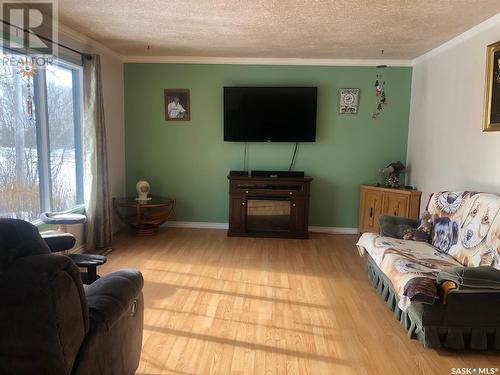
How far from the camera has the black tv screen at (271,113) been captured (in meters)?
5.07

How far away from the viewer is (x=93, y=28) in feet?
12.6

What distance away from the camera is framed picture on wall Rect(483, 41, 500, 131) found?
10.3ft

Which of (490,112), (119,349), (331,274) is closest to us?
(119,349)

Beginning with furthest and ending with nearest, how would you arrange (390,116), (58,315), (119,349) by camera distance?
1. (390,116)
2. (119,349)
3. (58,315)

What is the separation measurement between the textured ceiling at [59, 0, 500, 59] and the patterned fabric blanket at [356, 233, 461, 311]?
1.95 m

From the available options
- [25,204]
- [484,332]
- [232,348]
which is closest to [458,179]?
A: [484,332]

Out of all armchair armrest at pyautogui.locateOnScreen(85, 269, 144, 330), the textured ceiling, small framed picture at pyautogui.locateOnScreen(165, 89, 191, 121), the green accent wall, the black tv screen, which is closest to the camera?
armchair armrest at pyautogui.locateOnScreen(85, 269, 144, 330)

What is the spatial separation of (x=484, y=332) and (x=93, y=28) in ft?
13.8

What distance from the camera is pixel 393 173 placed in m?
4.98

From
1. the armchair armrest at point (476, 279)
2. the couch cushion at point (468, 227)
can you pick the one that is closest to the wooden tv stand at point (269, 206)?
the couch cushion at point (468, 227)

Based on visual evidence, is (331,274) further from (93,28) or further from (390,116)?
(93,28)

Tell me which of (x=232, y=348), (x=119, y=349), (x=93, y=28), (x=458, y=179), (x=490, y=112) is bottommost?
(x=232, y=348)

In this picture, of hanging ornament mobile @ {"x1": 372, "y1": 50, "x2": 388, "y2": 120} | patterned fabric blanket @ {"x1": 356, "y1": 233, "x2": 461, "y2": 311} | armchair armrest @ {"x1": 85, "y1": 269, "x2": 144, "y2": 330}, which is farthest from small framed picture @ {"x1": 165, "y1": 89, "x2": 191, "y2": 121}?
armchair armrest @ {"x1": 85, "y1": 269, "x2": 144, "y2": 330}

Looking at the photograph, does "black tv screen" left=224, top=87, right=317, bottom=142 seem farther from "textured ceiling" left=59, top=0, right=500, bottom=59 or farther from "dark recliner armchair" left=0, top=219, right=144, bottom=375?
"dark recliner armchair" left=0, top=219, right=144, bottom=375
